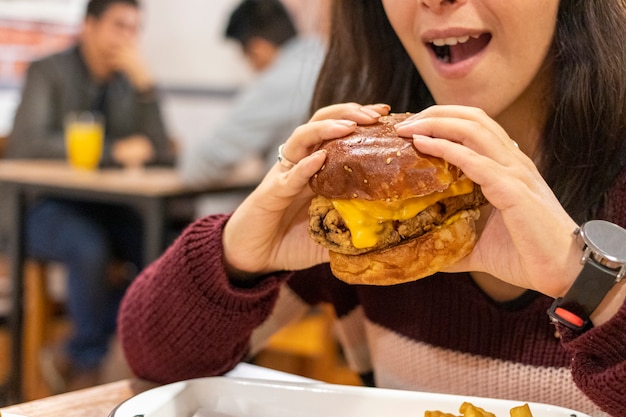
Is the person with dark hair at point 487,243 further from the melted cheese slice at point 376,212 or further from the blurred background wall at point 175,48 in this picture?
the blurred background wall at point 175,48

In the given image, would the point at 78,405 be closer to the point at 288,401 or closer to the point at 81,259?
the point at 288,401

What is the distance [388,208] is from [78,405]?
502 mm

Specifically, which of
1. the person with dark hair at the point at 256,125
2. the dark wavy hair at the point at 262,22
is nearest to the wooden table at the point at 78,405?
the person with dark hair at the point at 256,125

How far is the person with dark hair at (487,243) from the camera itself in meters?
0.96

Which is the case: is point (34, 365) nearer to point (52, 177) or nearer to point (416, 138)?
point (52, 177)

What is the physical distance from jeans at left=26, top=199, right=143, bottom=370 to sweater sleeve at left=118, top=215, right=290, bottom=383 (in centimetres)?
213

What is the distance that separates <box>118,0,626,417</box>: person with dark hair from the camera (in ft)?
3.16

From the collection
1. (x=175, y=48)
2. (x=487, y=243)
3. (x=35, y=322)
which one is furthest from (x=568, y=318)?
(x=175, y=48)

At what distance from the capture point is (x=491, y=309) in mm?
1213

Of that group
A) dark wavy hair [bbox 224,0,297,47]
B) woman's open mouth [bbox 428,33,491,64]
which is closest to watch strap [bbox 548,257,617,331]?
woman's open mouth [bbox 428,33,491,64]

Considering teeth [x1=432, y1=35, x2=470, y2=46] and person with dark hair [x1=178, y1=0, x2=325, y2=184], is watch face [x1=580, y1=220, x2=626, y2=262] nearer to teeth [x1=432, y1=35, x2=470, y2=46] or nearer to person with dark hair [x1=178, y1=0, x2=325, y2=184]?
teeth [x1=432, y1=35, x2=470, y2=46]

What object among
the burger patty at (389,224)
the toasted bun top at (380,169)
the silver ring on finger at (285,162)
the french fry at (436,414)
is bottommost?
the french fry at (436,414)

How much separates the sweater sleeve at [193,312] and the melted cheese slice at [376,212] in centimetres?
26

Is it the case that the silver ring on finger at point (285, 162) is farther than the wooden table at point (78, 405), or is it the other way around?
the silver ring on finger at point (285, 162)
